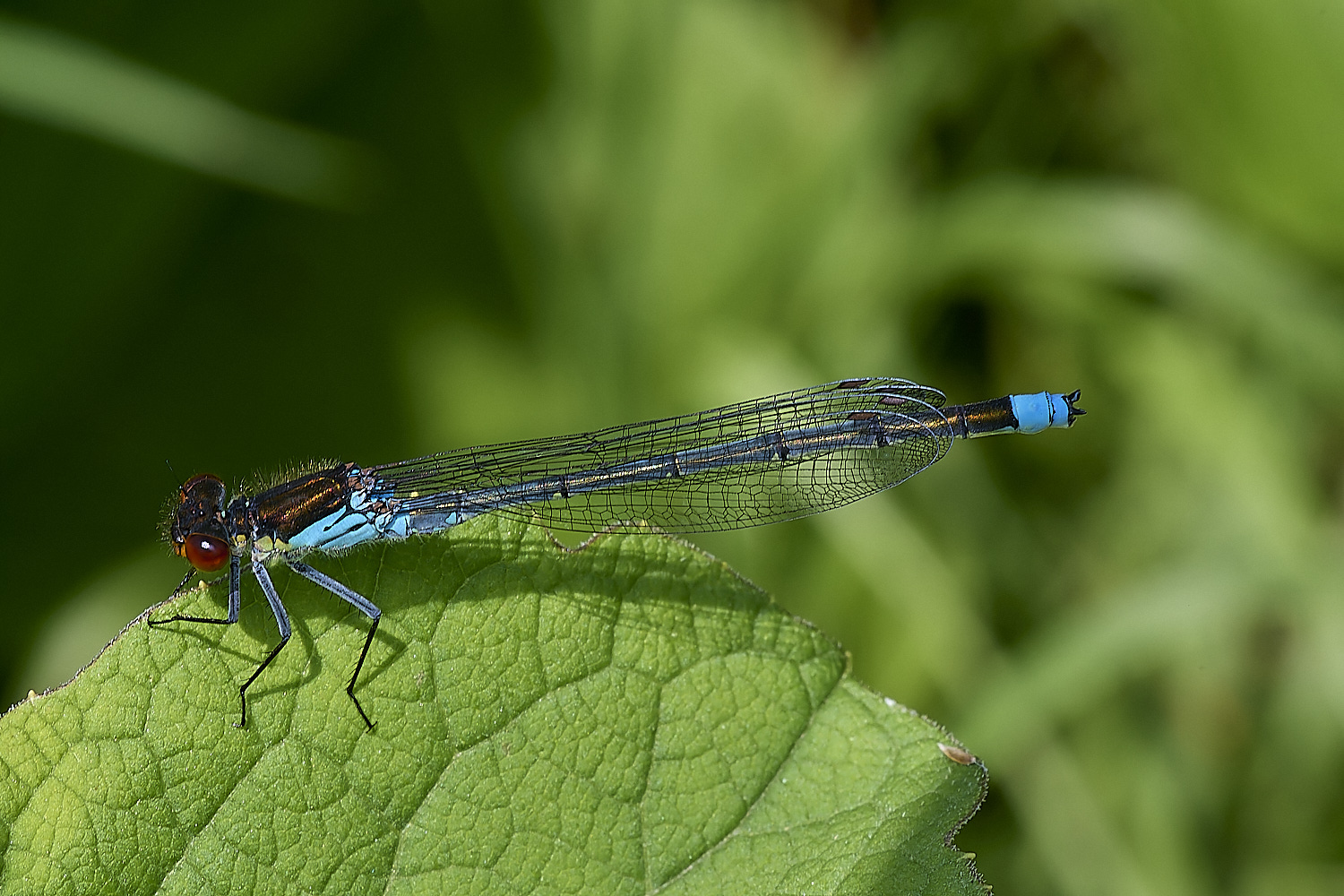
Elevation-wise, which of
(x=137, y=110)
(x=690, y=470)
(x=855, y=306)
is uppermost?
(x=137, y=110)

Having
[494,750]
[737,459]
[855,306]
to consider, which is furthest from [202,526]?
[855,306]

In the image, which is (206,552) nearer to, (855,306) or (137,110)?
(137,110)

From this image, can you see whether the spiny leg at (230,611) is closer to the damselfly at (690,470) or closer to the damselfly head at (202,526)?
the damselfly head at (202,526)

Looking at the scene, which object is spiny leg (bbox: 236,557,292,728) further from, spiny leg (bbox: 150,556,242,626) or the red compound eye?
the red compound eye

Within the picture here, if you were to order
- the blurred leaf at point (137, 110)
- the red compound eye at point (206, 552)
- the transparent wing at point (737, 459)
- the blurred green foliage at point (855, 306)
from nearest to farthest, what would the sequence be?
the red compound eye at point (206, 552) → the transparent wing at point (737, 459) → the blurred leaf at point (137, 110) → the blurred green foliage at point (855, 306)

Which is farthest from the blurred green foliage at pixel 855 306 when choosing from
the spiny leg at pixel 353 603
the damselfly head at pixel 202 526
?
the spiny leg at pixel 353 603

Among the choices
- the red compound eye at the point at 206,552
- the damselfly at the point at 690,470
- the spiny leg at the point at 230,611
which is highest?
the damselfly at the point at 690,470
